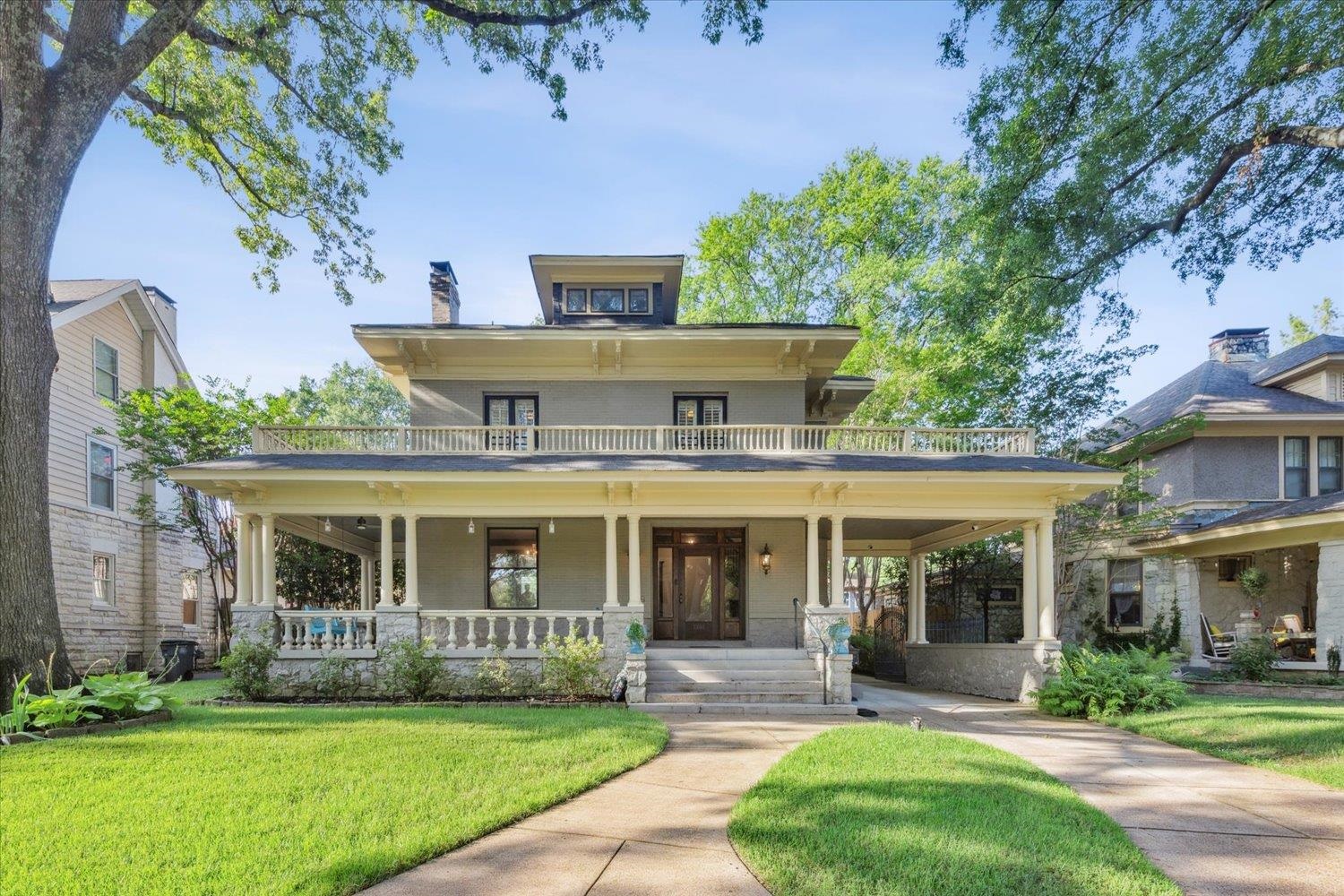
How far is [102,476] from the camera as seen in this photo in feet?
57.7

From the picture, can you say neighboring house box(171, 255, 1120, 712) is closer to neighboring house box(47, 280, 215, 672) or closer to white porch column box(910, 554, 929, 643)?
white porch column box(910, 554, 929, 643)

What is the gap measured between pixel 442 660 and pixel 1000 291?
13692 mm

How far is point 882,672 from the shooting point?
18.6 meters

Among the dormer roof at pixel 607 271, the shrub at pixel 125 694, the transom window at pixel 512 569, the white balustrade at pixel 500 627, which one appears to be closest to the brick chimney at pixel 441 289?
the dormer roof at pixel 607 271

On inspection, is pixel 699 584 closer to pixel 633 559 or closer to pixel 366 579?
pixel 633 559

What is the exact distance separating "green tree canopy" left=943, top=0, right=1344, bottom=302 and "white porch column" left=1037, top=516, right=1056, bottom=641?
5.24 meters

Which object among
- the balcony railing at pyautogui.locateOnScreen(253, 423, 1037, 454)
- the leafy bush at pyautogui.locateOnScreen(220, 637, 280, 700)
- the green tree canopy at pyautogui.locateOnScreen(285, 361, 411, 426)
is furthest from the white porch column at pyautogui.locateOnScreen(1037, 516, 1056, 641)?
the green tree canopy at pyautogui.locateOnScreen(285, 361, 411, 426)

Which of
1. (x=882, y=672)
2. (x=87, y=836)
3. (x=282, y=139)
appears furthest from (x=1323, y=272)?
(x=282, y=139)

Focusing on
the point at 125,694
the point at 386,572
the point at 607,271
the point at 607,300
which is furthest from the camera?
the point at 607,300

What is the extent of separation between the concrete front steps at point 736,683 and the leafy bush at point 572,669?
101 centimetres

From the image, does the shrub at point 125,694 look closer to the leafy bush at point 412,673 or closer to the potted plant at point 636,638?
the leafy bush at point 412,673

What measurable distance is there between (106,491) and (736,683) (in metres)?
17.4

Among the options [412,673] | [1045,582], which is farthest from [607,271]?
[1045,582]

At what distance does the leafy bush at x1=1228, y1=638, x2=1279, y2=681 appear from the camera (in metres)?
13.6
